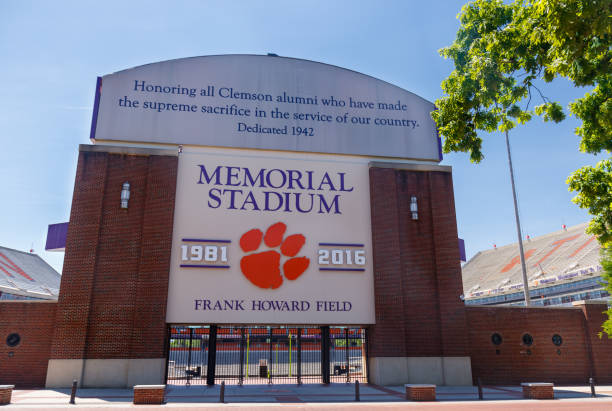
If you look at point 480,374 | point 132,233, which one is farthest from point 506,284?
point 132,233

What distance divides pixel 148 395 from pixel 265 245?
26.7 feet

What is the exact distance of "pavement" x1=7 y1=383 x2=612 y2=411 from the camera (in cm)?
1400

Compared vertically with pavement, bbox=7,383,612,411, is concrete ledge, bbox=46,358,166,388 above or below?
above

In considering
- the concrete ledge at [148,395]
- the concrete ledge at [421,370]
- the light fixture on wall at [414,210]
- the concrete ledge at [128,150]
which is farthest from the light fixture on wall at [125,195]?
the light fixture on wall at [414,210]

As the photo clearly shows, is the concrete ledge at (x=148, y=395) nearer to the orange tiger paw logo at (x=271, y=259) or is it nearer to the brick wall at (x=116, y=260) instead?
the brick wall at (x=116, y=260)

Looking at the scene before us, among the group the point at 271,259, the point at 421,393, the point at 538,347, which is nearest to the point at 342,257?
the point at 271,259

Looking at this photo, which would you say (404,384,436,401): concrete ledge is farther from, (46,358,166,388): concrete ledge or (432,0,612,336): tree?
(46,358,166,388): concrete ledge

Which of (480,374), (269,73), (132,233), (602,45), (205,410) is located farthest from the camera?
(269,73)

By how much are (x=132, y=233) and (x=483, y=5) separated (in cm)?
1625

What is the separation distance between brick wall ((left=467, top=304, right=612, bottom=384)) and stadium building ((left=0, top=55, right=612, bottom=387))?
0.07m

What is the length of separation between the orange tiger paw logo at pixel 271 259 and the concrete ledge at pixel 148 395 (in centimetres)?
652

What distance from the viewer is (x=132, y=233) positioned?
64.5 ft

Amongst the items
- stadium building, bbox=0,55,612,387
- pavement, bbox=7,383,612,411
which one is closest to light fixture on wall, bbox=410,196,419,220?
stadium building, bbox=0,55,612,387

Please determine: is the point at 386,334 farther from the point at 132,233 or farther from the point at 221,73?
the point at 221,73
